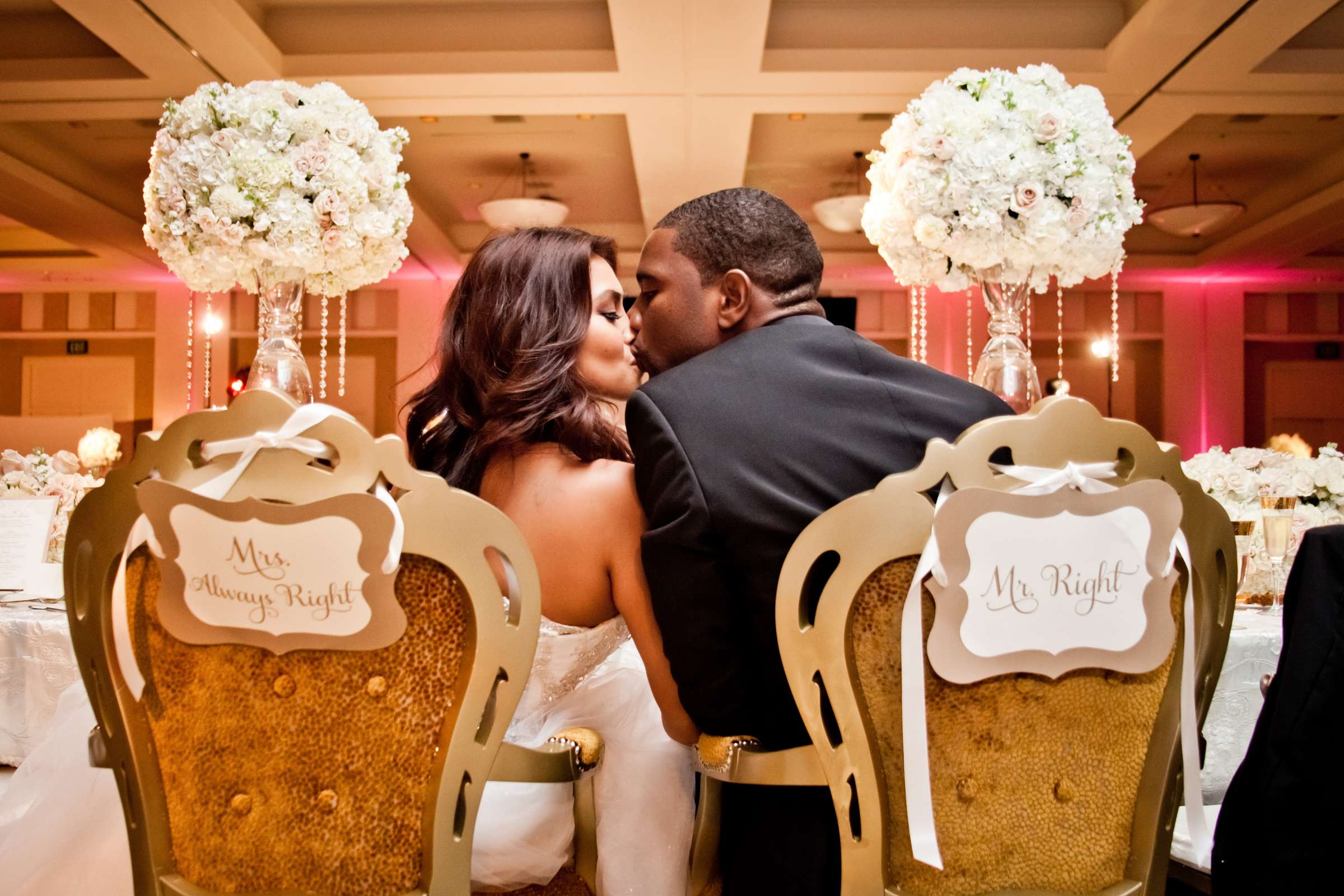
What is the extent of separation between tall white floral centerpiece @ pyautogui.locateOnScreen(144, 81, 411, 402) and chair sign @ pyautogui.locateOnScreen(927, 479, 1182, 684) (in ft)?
4.56

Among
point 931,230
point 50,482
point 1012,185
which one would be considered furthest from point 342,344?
point 1012,185

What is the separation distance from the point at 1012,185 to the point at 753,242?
620mm

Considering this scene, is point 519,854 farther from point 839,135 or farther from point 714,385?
point 839,135

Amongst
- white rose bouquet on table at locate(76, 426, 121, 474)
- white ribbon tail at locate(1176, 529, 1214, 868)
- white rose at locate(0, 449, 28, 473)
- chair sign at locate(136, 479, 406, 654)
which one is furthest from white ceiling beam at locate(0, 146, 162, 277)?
white ribbon tail at locate(1176, 529, 1214, 868)

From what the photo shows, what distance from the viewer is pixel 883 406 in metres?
1.19

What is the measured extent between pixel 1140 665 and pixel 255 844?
0.91 meters

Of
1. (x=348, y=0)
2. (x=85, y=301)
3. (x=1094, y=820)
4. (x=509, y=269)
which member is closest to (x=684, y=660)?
(x=1094, y=820)

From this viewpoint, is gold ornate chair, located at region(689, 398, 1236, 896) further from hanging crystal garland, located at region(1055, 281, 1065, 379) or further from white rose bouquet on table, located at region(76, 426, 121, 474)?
hanging crystal garland, located at region(1055, 281, 1065, 379)

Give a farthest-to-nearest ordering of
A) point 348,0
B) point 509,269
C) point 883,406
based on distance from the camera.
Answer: point 348,0, point 509,269, point 883,406

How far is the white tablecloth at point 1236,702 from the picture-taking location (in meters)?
1.58

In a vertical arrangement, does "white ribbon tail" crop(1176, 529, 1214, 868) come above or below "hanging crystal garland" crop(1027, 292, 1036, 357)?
below

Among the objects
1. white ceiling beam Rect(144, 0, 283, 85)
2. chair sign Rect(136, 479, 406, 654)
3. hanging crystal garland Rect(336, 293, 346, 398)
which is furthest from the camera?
white ceiling beam Rect(144, 0, 283, 85)

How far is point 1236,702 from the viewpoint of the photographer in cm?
159

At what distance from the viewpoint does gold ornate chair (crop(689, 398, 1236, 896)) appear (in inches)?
38.4
